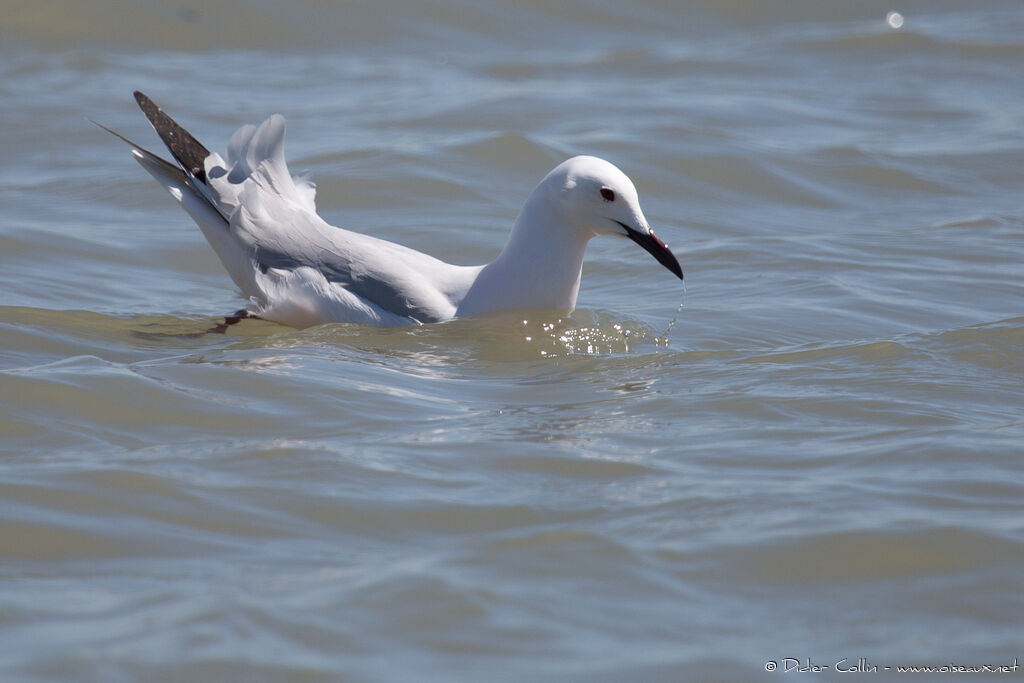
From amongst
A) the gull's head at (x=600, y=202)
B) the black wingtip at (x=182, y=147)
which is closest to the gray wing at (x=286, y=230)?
the black wingtip at (x=182, y=147)

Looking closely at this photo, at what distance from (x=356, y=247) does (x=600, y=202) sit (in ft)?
3.53

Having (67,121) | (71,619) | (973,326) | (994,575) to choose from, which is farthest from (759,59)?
(71,619)

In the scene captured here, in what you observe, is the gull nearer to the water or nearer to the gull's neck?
the gull's neck

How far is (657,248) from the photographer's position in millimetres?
6086

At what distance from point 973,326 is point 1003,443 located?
1.45m

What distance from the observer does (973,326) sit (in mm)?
6113

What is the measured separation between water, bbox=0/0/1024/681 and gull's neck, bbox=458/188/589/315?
0.31 ft

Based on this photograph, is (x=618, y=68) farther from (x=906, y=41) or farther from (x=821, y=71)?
(x=906, y=41)

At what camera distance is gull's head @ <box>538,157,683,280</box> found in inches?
242

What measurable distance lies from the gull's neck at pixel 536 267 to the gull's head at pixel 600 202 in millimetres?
46

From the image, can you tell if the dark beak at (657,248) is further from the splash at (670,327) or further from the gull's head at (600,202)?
the splash at (670,327)

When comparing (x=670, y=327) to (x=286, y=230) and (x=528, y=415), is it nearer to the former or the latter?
(x=528, y=415)

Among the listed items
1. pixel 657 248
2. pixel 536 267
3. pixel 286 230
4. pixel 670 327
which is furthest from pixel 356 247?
pixel 670 327

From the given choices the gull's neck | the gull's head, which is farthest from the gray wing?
the gull's head
